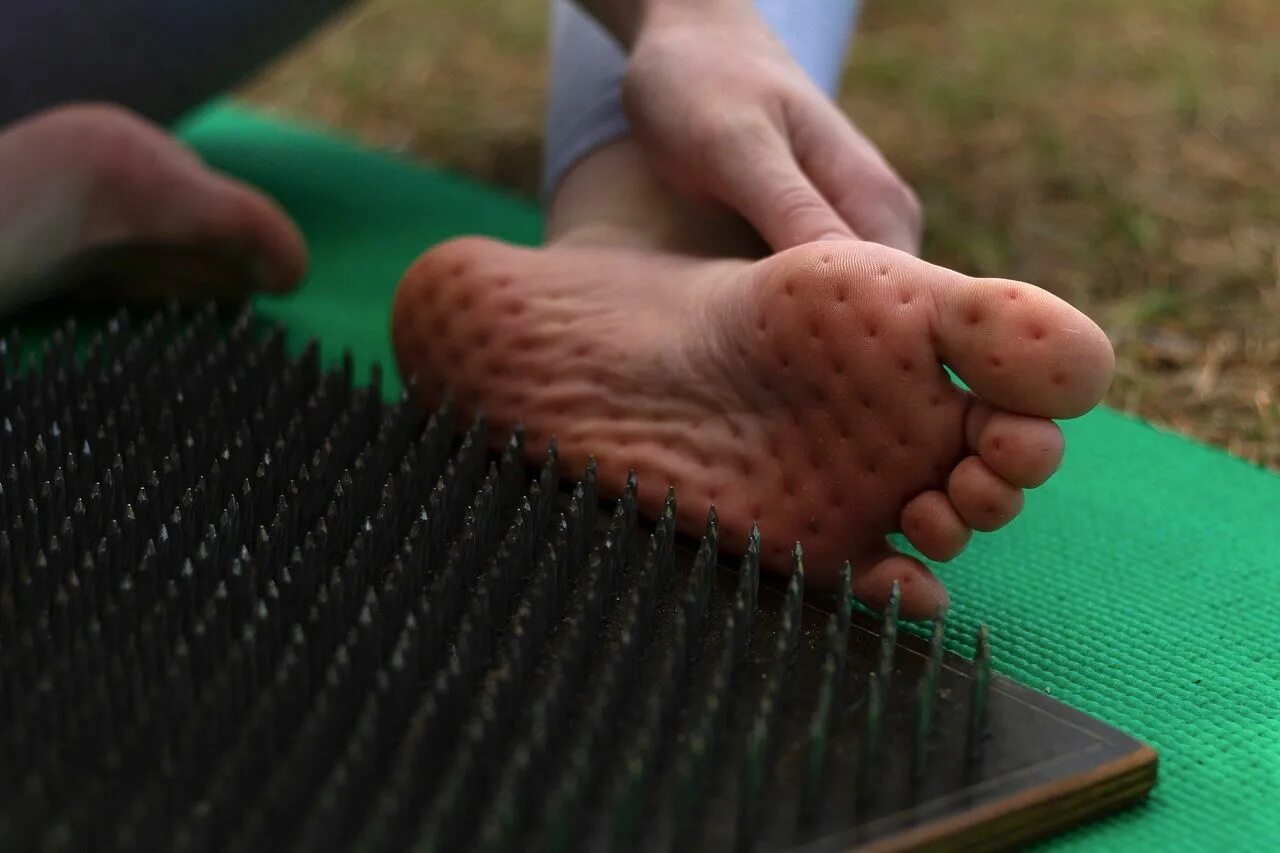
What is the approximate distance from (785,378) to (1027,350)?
5.3 inches

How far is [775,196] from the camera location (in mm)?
867

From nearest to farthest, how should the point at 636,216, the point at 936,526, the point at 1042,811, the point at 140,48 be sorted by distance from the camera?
the point at 1042,811 < the point at 936,526 < the point at 636,216 < the point at 140,48

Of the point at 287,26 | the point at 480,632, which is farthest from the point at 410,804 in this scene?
the point at 287,26

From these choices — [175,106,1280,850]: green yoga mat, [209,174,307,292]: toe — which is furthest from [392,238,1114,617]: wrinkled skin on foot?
[209,174,307,292]: toe

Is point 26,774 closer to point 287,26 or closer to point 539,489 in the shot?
point 539,489

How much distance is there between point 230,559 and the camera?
2.29 feet

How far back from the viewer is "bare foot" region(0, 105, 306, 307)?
3.53 ft

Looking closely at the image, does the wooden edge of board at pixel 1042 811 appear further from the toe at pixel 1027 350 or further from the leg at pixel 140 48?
the leg at pixel 140 48

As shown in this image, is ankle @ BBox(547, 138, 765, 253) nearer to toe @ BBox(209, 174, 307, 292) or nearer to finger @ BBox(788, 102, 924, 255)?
finger @ BBox(788, 102, 924, 255)

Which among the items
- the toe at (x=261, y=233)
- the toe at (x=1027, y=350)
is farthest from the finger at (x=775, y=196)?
the toe at (x=261, y=233)

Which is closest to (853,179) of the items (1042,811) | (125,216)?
(1042,811)

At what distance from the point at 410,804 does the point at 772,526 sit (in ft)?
0.92

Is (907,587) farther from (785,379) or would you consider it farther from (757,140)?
(757,140)

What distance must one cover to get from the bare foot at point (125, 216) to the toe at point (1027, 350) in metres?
0.66
